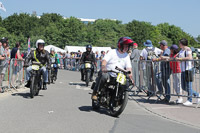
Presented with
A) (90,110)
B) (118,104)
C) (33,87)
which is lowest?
(90,110)

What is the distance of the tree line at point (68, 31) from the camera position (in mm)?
94562

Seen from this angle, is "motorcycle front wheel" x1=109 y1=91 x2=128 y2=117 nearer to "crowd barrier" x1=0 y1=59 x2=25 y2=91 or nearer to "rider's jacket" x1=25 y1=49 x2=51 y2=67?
"rider's jacket" x1=25 y1=49 x2=51 y2=67

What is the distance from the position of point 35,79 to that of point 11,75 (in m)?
2.41

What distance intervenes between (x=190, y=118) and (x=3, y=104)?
478cm

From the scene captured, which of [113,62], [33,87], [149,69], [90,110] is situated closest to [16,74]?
[33,87]

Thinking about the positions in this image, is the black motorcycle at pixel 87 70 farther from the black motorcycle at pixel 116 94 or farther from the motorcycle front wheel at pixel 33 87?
the black motorcycle at pixel 116 94

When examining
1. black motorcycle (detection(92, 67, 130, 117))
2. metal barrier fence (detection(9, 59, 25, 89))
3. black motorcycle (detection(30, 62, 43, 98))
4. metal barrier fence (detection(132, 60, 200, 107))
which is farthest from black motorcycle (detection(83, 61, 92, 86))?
black motorcycle (detection(92, 67, 130, 117))

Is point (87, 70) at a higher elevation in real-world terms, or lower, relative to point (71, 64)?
lower

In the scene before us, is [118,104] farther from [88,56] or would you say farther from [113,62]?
[88,56]

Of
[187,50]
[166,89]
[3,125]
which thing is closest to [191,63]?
[187,50]

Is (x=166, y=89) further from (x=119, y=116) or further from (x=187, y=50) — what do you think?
(x=119, y=116)

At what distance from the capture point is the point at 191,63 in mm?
10555

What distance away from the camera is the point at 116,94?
8211 mm

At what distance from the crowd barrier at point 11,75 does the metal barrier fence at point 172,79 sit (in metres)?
4.83
